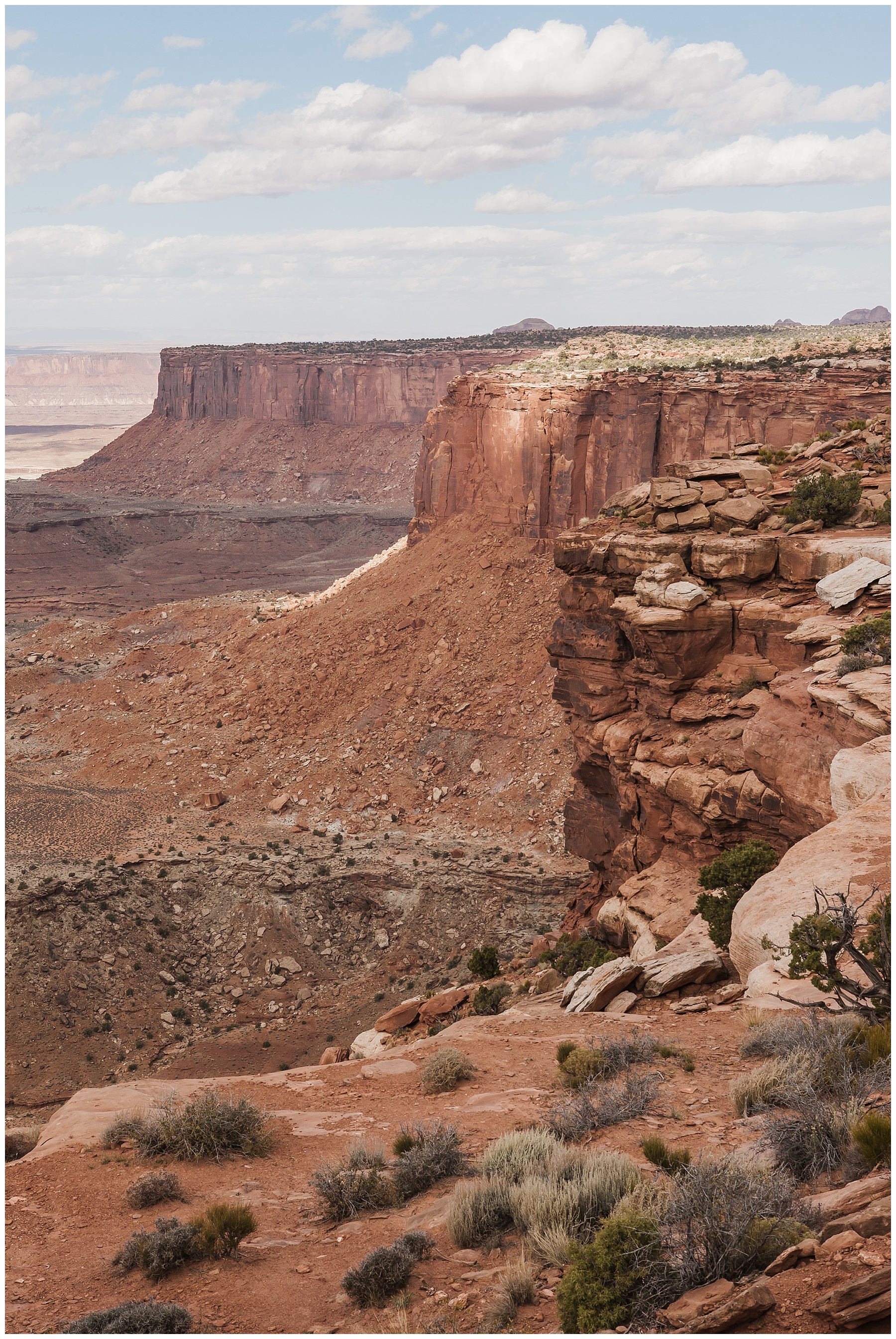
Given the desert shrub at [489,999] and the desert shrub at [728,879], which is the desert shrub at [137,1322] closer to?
the desert shrub at [728,879]

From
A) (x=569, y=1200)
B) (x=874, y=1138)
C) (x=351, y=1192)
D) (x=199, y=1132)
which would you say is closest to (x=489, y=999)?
(x=199, y=1132)

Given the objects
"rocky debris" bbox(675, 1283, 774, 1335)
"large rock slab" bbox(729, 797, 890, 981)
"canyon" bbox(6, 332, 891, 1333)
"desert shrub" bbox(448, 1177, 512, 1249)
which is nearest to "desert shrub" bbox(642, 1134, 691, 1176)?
"canyon" bbox(6, 332, 891, 1333)

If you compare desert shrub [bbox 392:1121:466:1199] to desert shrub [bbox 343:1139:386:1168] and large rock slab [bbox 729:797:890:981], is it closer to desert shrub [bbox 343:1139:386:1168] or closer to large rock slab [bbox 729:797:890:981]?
desert shrub [bbox 343:1139:386:1168]

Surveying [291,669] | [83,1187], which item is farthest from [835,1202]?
[291,669]

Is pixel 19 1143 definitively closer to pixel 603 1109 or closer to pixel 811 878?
pixel 603 1109

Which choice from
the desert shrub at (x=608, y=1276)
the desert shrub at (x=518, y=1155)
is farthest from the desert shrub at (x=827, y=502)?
the desert shrub at (x=608, y=1276)

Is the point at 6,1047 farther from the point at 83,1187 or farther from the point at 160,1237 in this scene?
the point at 160,1237
